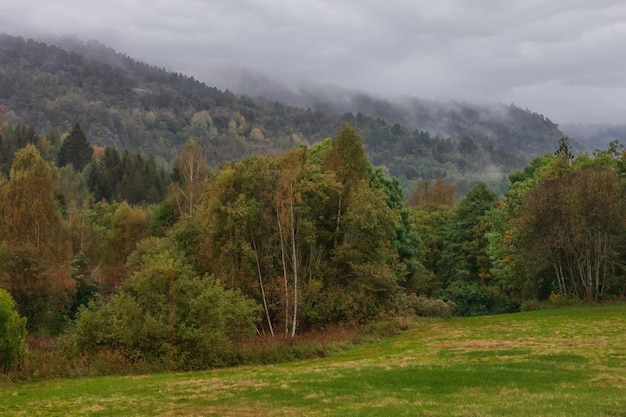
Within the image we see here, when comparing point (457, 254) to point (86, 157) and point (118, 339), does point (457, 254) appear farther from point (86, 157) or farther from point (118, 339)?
point (86, 157)

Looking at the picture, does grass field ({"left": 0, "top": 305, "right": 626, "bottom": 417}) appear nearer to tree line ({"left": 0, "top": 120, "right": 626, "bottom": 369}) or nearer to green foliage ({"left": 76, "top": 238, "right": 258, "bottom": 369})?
green foliage ({"left": 76, "top": 238, "right": 258, "bottom": 369})

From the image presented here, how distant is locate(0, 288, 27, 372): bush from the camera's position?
25.6 metres

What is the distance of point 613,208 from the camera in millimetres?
44594

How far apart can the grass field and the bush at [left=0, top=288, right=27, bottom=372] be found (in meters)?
2.92

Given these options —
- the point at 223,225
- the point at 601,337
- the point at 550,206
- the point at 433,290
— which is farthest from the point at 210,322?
the point at 433,290

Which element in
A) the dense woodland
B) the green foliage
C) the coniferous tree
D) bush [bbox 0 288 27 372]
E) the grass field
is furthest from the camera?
the coniferous tree

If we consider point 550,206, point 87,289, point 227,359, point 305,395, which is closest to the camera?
point 305,395

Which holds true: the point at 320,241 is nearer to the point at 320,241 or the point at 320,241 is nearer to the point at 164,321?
the point at 320,241

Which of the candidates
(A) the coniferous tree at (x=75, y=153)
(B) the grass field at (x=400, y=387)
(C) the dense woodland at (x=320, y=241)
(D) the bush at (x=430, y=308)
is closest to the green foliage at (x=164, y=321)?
(B) the grass field at (x=400, y=387)

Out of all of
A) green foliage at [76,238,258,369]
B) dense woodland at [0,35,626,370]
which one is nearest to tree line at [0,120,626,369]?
dense woodland at [0,35,626,370]

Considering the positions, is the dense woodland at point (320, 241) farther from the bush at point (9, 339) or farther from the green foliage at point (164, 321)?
the bush at point (9, 339)

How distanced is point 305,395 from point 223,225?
25.5 m

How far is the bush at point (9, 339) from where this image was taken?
2564cm

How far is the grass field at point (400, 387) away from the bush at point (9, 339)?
292 cm
